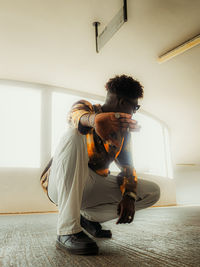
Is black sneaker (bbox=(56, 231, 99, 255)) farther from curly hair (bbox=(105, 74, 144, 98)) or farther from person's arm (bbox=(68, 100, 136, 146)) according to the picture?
curly hair (bbox=(105, 74, 144, 98))

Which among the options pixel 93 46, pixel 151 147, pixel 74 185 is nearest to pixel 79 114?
pixel 74 185

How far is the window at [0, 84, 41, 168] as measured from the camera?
5.50m

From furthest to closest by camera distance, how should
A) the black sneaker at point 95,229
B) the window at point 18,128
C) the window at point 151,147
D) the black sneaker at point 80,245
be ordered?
the window at point 151,147 → the window at point 18,128 → the black sneaker at point 95,229 → the black sneaker at point 80,245

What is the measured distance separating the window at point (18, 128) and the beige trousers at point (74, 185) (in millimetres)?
4242

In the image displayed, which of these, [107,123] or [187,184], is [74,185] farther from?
[187,184]

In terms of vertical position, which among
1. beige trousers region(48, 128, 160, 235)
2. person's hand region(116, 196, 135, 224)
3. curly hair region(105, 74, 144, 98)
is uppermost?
curly hair region(105, 74, 144, 98)

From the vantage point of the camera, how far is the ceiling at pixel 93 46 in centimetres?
369

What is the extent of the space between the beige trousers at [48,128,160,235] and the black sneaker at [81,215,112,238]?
0.16 meters

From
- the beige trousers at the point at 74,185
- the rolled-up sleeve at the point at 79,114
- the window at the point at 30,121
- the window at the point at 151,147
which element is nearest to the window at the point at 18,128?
the window at the point at 30,121

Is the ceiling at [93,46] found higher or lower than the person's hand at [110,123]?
higher

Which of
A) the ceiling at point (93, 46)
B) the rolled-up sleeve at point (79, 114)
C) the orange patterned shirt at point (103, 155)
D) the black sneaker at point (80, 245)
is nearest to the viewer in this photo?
the black sneaker at point (80, 245)

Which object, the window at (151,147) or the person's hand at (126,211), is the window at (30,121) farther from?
the person's hand at (126,211)

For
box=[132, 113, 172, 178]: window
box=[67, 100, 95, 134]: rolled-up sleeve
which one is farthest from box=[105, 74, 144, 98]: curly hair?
box=[132, 113, 172, 178]: window

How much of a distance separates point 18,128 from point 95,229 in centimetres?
447
